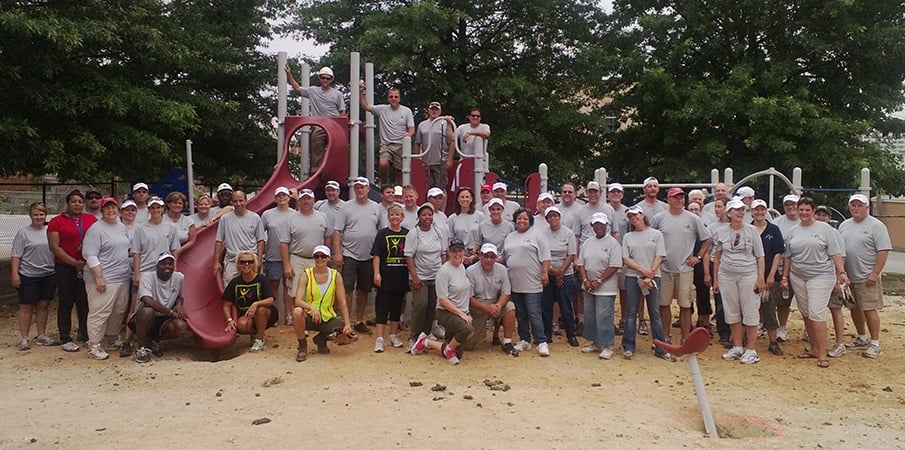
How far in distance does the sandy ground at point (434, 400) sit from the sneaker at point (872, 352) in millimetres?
146

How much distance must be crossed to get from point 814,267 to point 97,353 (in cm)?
697

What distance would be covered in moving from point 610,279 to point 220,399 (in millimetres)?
3761

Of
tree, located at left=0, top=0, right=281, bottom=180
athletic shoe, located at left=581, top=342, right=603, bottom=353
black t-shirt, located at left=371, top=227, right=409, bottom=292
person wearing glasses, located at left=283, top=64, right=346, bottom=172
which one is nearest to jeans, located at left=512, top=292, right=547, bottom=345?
athletic shoe, located at left=581, top=342, right=603, bottom=353

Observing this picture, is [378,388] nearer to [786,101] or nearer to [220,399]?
[220,399]

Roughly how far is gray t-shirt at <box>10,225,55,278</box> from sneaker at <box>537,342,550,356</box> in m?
5.02

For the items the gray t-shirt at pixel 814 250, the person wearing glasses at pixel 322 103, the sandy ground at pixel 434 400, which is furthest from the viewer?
the person wearing glasses at pixel 322 103

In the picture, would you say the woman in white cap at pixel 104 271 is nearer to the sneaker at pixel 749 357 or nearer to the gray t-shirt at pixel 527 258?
the gray t-shirt at pixel 527 258

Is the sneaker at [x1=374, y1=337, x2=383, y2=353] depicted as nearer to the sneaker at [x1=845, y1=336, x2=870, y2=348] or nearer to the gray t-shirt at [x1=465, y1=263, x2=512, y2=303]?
the gray t-shirt at [x1=465, y1=263, x2=512, y2=303]

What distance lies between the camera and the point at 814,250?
24.3 ft

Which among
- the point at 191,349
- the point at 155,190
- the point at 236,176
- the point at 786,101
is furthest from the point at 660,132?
the point at 191,349

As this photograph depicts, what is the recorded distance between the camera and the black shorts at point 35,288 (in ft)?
25.6

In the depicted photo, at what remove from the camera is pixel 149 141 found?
10633 mm

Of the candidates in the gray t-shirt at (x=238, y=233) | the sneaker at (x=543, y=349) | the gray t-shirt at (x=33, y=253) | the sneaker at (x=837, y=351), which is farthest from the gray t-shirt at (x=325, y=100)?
the sneaker at (x=837, y=351)

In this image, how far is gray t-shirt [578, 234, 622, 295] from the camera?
7.46 metres
